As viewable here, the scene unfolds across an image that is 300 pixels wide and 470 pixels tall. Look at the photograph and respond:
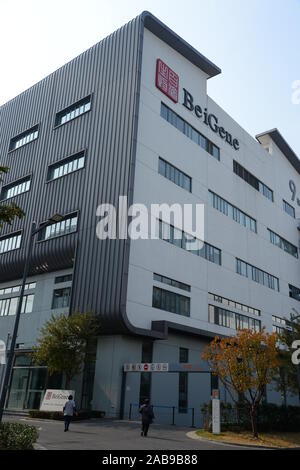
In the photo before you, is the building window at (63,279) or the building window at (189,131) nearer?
the building window at (63,279)

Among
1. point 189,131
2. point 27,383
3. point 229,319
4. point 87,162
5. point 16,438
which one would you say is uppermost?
point 189,131

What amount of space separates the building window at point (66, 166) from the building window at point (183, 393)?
18.9 m

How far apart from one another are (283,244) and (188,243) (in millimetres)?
21133

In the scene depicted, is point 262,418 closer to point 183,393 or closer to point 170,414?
point 170,414

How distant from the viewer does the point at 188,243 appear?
119 ft

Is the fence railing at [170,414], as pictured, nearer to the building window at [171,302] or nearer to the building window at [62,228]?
Result: the building window at [171,302]

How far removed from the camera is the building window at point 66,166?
1454 inches

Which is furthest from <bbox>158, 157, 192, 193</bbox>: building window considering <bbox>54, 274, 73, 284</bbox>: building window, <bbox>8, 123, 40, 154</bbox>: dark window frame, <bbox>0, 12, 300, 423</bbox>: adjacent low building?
<bbox>8, 123, 40, 154</bbox>: dark window frame

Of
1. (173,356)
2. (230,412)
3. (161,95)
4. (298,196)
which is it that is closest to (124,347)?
(173,356)

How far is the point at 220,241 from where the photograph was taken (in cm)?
4044

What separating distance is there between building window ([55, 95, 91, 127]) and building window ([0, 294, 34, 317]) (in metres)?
16.6

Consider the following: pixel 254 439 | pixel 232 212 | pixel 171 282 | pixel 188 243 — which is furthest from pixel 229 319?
pixel 254 439

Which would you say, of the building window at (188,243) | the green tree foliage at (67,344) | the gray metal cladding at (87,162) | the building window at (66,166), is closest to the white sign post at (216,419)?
the gray metal cladding at (87,162)

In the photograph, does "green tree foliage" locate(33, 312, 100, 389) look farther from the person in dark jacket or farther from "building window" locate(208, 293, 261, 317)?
"building window" locate(208, 293, 261, 317)
